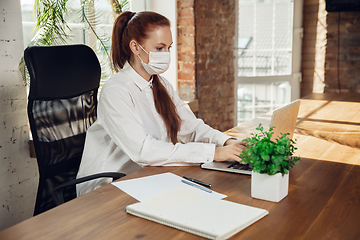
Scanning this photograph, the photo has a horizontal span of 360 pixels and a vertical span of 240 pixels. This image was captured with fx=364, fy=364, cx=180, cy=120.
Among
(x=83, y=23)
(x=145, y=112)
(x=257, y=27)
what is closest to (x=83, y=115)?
(x=145, y=112)

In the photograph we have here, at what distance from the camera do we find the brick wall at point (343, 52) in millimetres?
4426

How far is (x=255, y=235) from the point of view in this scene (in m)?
0.86

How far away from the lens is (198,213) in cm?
94

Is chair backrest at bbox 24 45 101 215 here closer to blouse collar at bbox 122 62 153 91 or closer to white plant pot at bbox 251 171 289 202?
blouse collar at bbox 122 62 153 91

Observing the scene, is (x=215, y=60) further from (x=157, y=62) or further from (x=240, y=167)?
(x=240, y=167)

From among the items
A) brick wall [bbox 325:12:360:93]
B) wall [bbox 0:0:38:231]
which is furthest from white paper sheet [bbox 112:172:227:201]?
brick wall [bbox 325:12:360:93]

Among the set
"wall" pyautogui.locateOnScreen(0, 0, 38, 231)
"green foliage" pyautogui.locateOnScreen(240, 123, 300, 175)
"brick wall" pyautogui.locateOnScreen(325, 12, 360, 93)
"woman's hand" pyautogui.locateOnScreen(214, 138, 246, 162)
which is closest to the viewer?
"green foliage" pyautogui.locateOnScreen(240, 123, 300, 175)

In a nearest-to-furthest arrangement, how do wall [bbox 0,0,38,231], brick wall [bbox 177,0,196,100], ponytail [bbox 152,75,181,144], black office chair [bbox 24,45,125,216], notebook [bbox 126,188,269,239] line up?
notebook [bbox 126,188,269,239] < black office chair [bbox 24,45,125,216] < ponytail [bbox 152,75,181,144] < wall [bbox 0,0,38,231] < brick wall [bbox 177,0,196,100]

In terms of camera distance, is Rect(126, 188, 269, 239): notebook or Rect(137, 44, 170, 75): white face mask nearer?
Rect(126, 188, 269, 239): notebook

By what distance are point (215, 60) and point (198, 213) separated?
282cm

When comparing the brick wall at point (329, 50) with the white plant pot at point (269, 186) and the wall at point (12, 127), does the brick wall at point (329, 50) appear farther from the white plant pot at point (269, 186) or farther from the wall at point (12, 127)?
the white plant pot at point (269, 186)

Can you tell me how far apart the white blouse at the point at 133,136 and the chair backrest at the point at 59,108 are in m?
0.12

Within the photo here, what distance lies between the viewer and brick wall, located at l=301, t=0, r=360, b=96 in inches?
175

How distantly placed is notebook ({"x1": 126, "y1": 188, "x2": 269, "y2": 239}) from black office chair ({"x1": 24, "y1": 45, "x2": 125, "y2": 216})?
1.53 ft
